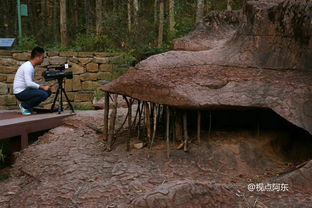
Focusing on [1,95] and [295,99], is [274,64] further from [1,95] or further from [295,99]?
[1,95]

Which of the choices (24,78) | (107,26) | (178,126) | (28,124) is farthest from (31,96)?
(107,26)

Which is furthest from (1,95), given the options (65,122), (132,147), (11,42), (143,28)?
(132,147)

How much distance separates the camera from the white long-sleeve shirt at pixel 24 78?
600 centimetres

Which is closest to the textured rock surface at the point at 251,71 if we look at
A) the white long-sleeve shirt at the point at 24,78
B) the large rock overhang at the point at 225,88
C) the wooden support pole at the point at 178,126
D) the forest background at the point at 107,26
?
the large rock overhang at the point at 225,88

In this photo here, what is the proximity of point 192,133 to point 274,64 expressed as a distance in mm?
1257

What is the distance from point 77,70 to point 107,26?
7.11ft

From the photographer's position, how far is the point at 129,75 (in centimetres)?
451

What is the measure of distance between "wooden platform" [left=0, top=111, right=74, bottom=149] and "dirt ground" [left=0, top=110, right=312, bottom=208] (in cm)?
58

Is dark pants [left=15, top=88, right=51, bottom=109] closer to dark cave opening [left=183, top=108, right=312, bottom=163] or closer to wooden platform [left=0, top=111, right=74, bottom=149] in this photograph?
wooden platform [left=0, top=111, right=74, bottom=149]

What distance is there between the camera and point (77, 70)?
9.34 metres

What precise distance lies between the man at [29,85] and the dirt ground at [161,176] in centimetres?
140

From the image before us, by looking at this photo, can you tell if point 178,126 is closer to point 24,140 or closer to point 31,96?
point 24,140

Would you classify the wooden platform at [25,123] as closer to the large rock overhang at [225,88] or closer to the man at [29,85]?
the man at [29,85]

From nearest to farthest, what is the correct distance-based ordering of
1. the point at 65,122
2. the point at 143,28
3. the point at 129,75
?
the point at 129,75 < the point at 65,122 < the point at 143,28
